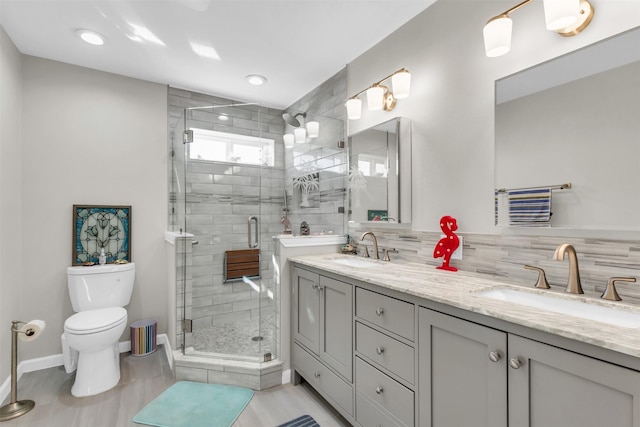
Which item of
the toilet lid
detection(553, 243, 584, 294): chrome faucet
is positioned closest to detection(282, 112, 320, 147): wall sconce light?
the toilet lid

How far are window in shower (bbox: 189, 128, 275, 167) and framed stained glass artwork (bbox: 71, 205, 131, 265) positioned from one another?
1061mm

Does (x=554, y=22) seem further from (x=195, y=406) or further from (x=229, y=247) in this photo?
(x=195, y=406)

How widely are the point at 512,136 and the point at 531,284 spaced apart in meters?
0.74

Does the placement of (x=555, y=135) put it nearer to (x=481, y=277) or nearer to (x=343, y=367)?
(x=481, y=277)

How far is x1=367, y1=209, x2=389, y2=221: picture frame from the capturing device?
92.8 inches

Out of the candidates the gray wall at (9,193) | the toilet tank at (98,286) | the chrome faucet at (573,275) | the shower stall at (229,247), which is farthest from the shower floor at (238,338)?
the chrome faucet at (573,275)

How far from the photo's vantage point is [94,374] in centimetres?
231

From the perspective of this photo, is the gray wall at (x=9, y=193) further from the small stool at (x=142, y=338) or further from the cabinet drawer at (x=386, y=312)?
the cabinet drawer at (x=386, y=312)

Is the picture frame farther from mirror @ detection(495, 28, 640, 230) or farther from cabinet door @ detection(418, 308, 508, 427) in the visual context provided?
cabinet door @ detection(418, 308, 508, 427)

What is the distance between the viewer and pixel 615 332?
0.89 m

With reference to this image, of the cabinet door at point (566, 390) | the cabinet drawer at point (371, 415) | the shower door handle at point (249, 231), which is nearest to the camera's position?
the cabinet door at point (566, 390)

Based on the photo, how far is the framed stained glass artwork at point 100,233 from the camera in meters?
2.83

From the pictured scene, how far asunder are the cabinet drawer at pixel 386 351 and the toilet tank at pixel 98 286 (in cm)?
229

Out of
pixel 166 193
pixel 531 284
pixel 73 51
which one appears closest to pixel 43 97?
pixel 73 51
